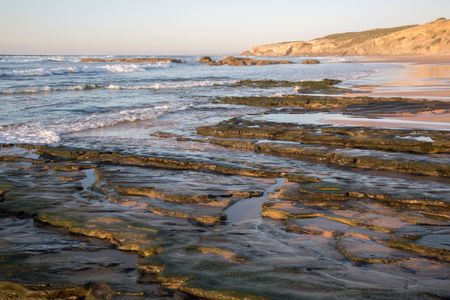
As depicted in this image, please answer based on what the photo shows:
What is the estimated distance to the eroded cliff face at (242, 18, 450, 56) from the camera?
91188 mm

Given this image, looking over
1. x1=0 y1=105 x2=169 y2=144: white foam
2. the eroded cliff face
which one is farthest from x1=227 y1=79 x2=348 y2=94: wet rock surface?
the eroded cliff face

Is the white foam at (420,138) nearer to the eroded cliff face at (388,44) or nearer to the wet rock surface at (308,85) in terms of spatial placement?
the wet rock surface at (308,85)

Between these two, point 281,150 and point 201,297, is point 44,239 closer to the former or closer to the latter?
point 201,297

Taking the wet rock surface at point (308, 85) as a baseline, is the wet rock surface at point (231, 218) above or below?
below

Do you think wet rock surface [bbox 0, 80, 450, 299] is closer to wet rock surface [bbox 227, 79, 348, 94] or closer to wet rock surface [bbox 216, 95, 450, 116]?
wet rock surface [bbox 216, 95, 450, 116]

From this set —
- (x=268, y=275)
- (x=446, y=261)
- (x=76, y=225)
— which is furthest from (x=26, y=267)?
(x=446, y=261)


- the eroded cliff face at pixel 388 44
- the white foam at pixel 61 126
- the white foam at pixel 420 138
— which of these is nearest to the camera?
the white foam at pixel 420 138

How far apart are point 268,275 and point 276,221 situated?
1.74 metres

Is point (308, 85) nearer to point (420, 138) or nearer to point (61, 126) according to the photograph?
point (61, 126)

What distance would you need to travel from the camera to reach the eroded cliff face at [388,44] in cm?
9119

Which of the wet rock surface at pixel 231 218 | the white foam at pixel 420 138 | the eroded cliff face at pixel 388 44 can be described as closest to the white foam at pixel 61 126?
the wet rock surface at pixel 231 218

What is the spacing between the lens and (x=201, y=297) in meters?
3.80

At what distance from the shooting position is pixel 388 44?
10912cm

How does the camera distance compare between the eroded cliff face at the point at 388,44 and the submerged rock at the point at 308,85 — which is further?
the eroded cliff face at the point at 388,44
